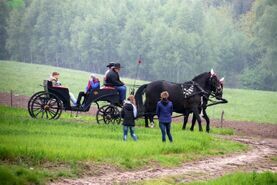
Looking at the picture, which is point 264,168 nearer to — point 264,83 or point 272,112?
point 272,112

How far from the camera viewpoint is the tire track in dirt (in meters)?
12.6

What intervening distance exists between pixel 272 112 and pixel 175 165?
3261 centimetres

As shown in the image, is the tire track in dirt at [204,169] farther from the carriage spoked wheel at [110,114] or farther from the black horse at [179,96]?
the carriage spoked wheel at [110,114]

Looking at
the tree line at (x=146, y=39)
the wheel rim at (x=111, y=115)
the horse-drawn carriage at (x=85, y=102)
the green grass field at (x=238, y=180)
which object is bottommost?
the green grass field at (x=238, y=180)

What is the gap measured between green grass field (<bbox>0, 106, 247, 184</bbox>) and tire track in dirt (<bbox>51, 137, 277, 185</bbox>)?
460 mm

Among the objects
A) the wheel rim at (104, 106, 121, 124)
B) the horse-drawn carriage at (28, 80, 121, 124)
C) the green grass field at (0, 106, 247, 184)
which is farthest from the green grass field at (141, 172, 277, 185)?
the horse-drawn carriage at (28, 80, 121, 124)

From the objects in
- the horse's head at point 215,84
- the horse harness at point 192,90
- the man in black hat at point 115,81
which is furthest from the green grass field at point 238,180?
the horse's head at point 215,84

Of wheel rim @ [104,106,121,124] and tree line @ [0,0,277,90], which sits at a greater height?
tree line @ [0,0,277,90]

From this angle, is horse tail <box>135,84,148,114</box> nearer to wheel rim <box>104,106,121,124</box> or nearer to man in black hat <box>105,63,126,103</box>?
man in black hat <box>105,63,126,103</box>

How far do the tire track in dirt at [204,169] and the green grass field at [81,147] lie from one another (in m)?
0.46

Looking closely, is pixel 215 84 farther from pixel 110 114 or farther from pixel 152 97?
pixel 110 114

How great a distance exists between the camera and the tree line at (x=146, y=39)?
72750mm

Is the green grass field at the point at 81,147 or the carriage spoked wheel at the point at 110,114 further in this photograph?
the carriage spoked wheel at the point at 110,114

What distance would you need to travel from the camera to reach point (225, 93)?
190ft
